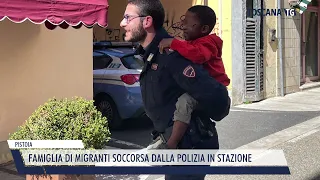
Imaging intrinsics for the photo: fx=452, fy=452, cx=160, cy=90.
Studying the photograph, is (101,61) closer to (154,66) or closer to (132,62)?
(132,62)

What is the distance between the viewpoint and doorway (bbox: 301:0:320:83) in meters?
16.0

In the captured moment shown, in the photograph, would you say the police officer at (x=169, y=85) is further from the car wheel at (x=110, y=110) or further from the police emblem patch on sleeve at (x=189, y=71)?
the car wheel at (x=110, y=110)

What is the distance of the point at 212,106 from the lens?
281 centimetres

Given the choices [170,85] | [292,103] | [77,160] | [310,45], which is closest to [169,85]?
[170,85]

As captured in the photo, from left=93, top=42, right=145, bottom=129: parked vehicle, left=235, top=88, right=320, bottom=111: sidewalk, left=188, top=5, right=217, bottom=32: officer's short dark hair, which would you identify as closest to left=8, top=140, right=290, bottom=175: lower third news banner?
left=188, top=5, right=217, bottom=32: officer's short dark hair

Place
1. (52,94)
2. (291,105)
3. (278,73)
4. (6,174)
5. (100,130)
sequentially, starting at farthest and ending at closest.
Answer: (278,73), (291,105), (52,94), (6,174), (100,130)

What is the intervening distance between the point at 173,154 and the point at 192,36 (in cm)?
79

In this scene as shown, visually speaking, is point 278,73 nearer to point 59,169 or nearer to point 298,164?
point 298,164

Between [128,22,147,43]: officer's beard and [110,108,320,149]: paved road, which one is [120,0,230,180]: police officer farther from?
[110,108,320,149]: paved road

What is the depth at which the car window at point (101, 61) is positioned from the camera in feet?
30.3

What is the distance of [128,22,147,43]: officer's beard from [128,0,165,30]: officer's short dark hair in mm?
84

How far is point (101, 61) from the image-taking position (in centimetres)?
938

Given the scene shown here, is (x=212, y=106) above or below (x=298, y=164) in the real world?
above

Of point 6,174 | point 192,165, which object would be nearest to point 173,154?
point 192,165
